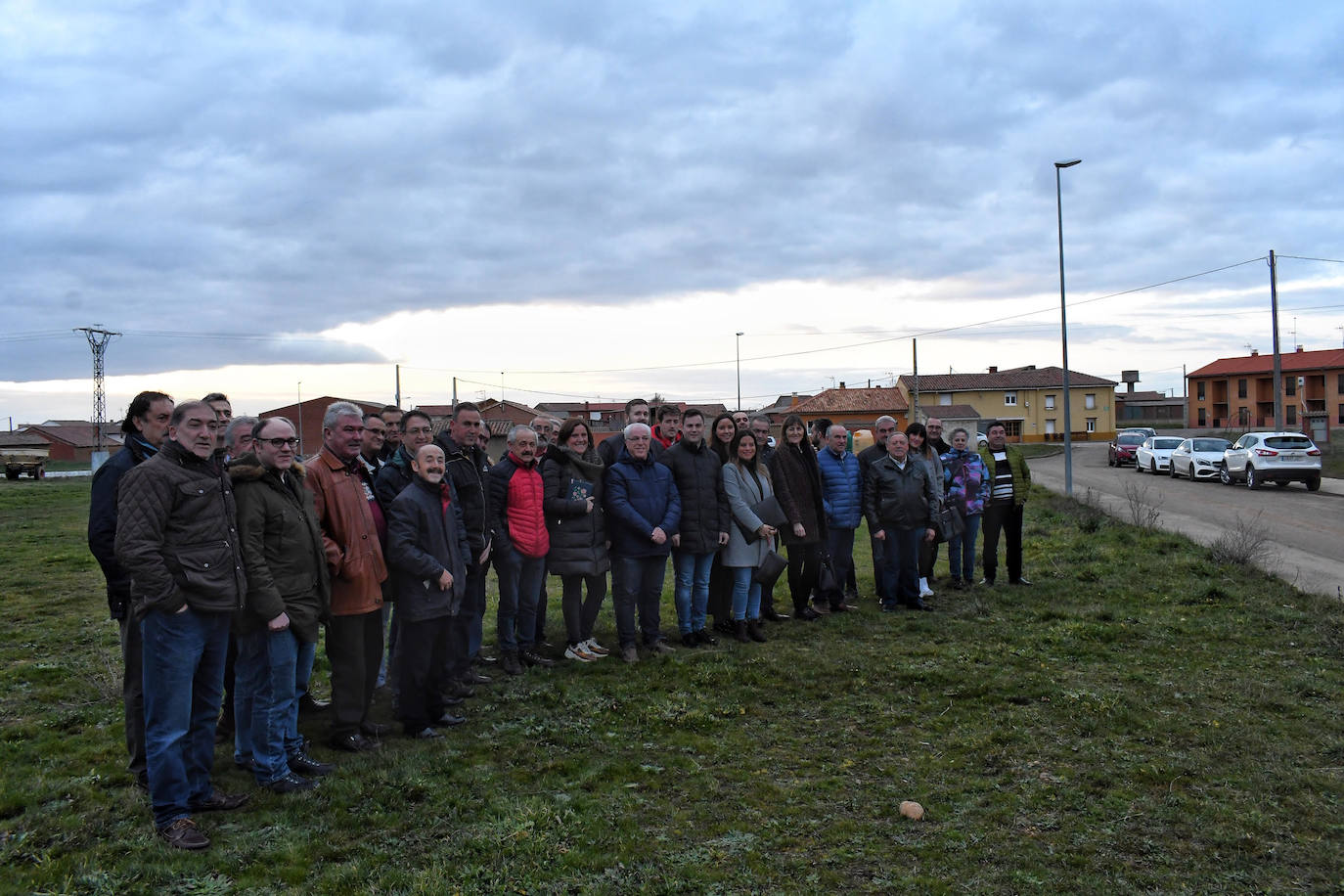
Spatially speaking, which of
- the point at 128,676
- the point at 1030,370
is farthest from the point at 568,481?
the point at 1030,370

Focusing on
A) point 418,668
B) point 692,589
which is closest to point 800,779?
point 418,668

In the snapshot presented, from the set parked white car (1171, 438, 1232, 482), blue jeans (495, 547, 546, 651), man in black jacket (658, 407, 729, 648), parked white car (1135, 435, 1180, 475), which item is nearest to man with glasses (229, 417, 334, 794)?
blue jeans (495, 547, 546, 651)

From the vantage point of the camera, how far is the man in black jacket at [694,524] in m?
7.37

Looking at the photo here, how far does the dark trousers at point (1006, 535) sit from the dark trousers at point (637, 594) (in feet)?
14.9

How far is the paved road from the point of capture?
10676mm

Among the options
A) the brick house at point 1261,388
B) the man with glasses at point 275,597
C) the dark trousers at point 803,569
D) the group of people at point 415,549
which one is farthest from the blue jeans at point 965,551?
the brick house at point 1261,388

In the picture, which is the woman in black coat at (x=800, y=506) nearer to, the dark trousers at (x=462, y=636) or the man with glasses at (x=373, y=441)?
the dark trousers at (x=462, y=636)

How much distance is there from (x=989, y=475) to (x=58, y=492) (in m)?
32.0

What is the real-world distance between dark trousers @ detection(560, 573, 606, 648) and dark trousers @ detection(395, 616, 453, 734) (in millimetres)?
1615

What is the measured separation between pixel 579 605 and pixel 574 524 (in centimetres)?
73

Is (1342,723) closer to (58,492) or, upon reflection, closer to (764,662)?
(764,662)

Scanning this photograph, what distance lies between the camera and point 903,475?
8.77 m

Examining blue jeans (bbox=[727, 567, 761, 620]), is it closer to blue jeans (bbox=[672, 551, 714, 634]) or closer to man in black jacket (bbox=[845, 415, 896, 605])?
blue jeans (bbox=[672, 551, 714, 634])

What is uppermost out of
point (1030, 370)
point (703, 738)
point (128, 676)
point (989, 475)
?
point (1030, 370)
